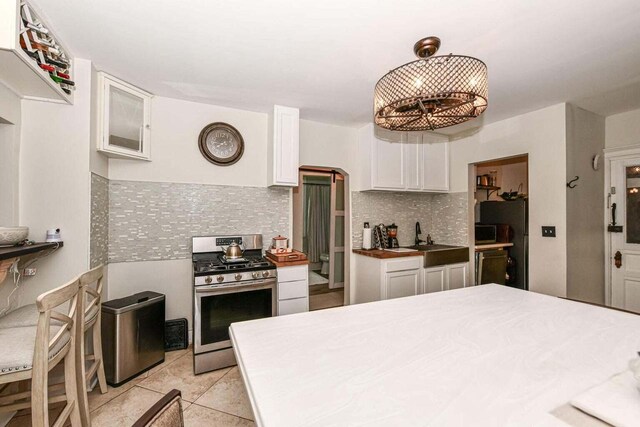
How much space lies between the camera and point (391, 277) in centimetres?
312

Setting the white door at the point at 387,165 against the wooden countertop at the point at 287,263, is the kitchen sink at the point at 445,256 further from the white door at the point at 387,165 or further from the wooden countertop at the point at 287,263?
the wooden countertop at the point at 287,263

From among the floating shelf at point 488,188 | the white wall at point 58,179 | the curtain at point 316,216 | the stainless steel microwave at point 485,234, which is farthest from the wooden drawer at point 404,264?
the white wall at point 58,179

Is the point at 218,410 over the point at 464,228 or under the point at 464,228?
under

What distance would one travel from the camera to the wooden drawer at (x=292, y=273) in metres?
2.60

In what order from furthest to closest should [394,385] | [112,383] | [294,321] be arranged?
[112,383] → [294,321] → [394,385]

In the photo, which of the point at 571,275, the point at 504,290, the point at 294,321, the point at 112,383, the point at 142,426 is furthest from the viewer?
the point at 571,275

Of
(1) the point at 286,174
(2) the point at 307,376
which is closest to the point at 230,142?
(1) the point at 286,174

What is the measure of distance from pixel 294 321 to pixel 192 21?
5.71 feet

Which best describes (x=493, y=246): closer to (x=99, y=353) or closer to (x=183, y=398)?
(x=183, y=398)

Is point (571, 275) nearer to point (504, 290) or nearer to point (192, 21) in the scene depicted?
point (504, 290)

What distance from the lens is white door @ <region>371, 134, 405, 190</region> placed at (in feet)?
11.2

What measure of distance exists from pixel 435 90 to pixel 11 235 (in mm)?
2408

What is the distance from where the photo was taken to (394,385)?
0.82 meters

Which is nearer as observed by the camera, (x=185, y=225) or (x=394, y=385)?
(x=394, y=385)
